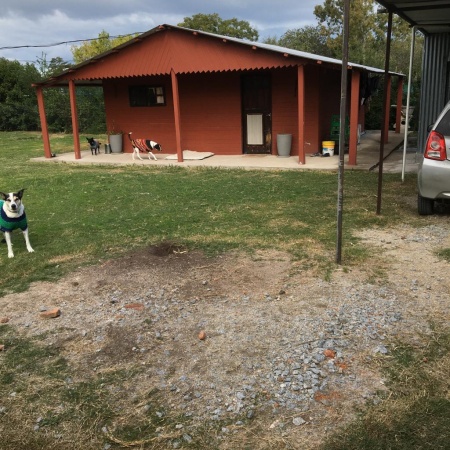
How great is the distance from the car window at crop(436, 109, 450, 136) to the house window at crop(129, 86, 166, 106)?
447 inches

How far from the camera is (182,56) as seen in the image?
43.7 feet

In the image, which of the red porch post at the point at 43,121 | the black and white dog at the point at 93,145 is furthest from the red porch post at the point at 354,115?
the red porch post at the point at 43,121

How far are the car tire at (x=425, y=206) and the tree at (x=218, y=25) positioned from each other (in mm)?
53319

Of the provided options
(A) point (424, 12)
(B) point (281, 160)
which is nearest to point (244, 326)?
(A) point (424, 12)

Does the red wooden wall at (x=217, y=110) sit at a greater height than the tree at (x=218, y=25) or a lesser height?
lesser

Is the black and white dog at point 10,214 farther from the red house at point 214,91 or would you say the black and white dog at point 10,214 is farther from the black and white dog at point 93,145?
the black and white dog at point 93,145

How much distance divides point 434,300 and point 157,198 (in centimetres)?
563

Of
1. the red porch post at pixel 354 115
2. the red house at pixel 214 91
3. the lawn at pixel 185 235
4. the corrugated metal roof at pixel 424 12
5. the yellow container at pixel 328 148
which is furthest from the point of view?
the yellow container at pixel 328 148

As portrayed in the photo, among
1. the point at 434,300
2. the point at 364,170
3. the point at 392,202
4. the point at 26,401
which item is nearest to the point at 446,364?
the point at 434,300

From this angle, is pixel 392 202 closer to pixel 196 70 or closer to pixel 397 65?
pixel 196 70

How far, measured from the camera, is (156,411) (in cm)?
273

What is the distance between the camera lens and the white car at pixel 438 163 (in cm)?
584

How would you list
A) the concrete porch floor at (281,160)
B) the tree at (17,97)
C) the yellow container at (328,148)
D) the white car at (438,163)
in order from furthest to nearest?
the tree at (17,97), the yellow container at (328,148), the concrete porch floor at (281,160), the white car at (438,163)

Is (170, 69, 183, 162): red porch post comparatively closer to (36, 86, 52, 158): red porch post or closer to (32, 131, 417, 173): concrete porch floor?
(32, 131, 417, 173): concrete porch floor
